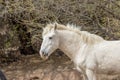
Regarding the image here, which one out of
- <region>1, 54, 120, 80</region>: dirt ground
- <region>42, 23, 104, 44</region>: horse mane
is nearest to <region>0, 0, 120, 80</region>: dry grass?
<region>1, 54, 120, 80</region>: dirt ground

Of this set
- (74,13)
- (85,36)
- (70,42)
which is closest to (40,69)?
(74,13)

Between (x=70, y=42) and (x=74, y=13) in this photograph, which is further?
(x=74, y=13)

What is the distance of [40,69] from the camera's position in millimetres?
8891

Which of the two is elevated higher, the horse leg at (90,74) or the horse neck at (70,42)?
the horse neck at (70,42)

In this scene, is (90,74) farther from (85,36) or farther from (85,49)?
(85,36)

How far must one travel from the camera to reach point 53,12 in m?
7.79

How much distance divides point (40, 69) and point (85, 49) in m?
3.31

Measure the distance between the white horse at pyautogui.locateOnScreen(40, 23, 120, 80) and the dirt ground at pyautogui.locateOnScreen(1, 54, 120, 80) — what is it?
2199 mm

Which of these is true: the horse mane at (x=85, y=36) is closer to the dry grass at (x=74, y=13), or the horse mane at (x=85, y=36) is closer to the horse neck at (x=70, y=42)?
the horse neck at (x=70, y=42)

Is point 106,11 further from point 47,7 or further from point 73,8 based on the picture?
point 47,7

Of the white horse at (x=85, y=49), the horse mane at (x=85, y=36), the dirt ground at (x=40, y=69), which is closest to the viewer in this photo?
the white horse at (x=85, y=49)

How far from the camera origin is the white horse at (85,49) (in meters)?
5.60

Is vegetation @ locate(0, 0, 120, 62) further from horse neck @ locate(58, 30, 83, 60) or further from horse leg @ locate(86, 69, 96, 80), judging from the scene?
horse leg @ locate(86, 69, 96, 80)

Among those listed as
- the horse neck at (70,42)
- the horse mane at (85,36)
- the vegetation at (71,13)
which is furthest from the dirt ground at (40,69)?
the horse mane at (85,36)
